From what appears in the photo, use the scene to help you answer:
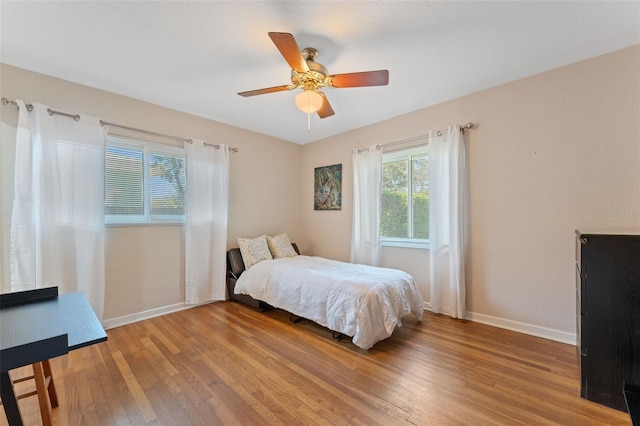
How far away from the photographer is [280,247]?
12.9 feet

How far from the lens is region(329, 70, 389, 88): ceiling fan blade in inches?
74.1


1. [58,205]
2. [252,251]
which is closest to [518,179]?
[252,251]

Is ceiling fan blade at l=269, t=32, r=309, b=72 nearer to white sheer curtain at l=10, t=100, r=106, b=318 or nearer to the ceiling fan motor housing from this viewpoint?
the ceiling fan motor housing

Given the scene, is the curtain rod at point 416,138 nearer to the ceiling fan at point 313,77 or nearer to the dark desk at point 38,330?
the ceiling fan at point 313,77

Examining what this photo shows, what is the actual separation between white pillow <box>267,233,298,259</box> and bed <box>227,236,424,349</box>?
1.20 ft

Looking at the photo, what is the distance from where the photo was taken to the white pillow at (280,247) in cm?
389

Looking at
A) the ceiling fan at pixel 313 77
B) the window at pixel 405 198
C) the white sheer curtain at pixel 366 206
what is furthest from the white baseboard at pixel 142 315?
the window at pixel 405 198

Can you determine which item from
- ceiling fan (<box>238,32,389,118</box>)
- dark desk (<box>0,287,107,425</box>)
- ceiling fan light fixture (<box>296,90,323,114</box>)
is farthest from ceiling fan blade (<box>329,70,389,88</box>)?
dark desk (<box>0,287,107,425</box>)

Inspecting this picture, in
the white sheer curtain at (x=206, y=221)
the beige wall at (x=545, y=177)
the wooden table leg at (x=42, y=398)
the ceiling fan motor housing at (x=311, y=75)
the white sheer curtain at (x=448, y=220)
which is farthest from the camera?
the white sheer curtain at (x=206, y=221)

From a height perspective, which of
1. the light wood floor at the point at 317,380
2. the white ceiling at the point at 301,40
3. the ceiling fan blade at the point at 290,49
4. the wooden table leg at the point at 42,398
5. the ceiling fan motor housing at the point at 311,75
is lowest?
the light wood floor at the point at 317,380

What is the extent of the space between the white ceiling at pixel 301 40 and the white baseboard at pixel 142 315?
252 centimetres

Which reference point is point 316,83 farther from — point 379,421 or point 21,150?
point 21,150

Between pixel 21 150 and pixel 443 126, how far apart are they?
4.27 m

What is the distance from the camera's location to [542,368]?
6.41 ft
